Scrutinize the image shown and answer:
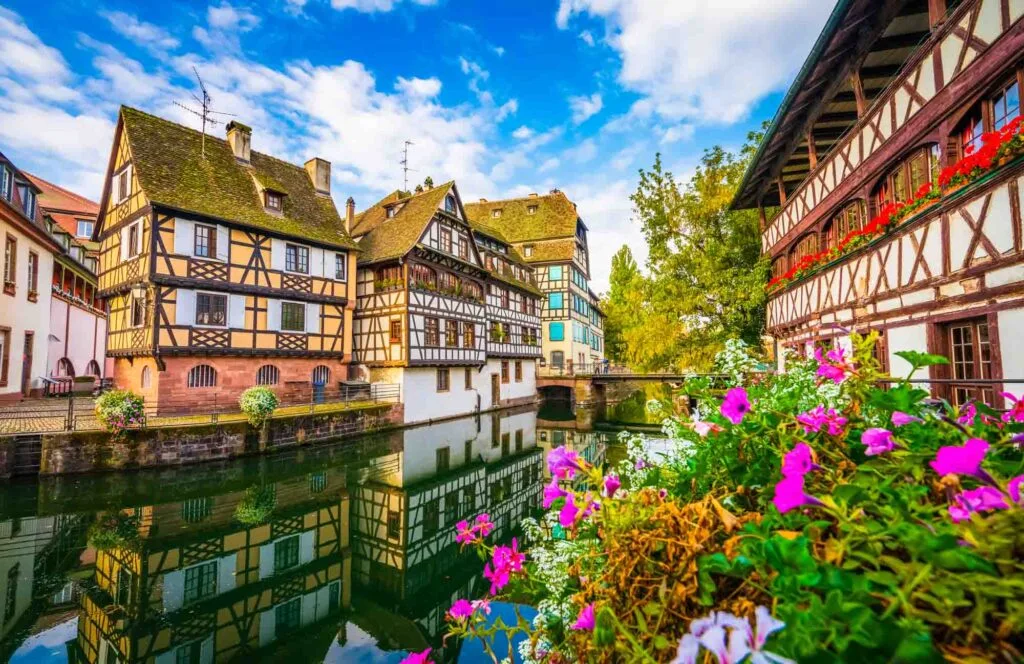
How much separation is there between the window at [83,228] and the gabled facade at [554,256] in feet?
91.7

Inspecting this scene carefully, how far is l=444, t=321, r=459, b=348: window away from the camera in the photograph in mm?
24995

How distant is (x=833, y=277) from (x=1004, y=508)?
11.3 m

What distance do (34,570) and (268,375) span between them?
39.8 feet

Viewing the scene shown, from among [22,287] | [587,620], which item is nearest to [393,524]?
[587,620]

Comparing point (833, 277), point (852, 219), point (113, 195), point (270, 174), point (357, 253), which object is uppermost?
point (270, 174)

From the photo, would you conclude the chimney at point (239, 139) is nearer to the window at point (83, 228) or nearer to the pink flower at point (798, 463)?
the window at point (83, 228)

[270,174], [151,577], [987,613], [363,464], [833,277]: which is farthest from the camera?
[270,174]

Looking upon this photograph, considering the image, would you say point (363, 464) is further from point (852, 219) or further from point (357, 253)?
point (852, 219)

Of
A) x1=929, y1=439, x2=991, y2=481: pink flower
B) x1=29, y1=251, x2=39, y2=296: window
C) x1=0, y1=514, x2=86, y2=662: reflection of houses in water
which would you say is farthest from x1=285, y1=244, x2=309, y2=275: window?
x1=929, y1=439, x2=991, y2=481: pink flower

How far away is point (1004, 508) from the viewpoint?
42.4 inches

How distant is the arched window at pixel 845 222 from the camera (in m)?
10.5

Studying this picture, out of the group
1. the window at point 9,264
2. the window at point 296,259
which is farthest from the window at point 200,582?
the window at point 9,264

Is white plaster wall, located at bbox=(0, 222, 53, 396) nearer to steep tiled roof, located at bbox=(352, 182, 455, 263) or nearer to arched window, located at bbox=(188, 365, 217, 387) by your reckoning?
arched window, located at bbox=(188, 365, 217, 387)

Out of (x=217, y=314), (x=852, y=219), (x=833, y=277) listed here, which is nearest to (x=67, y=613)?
(x=217, y=314)
